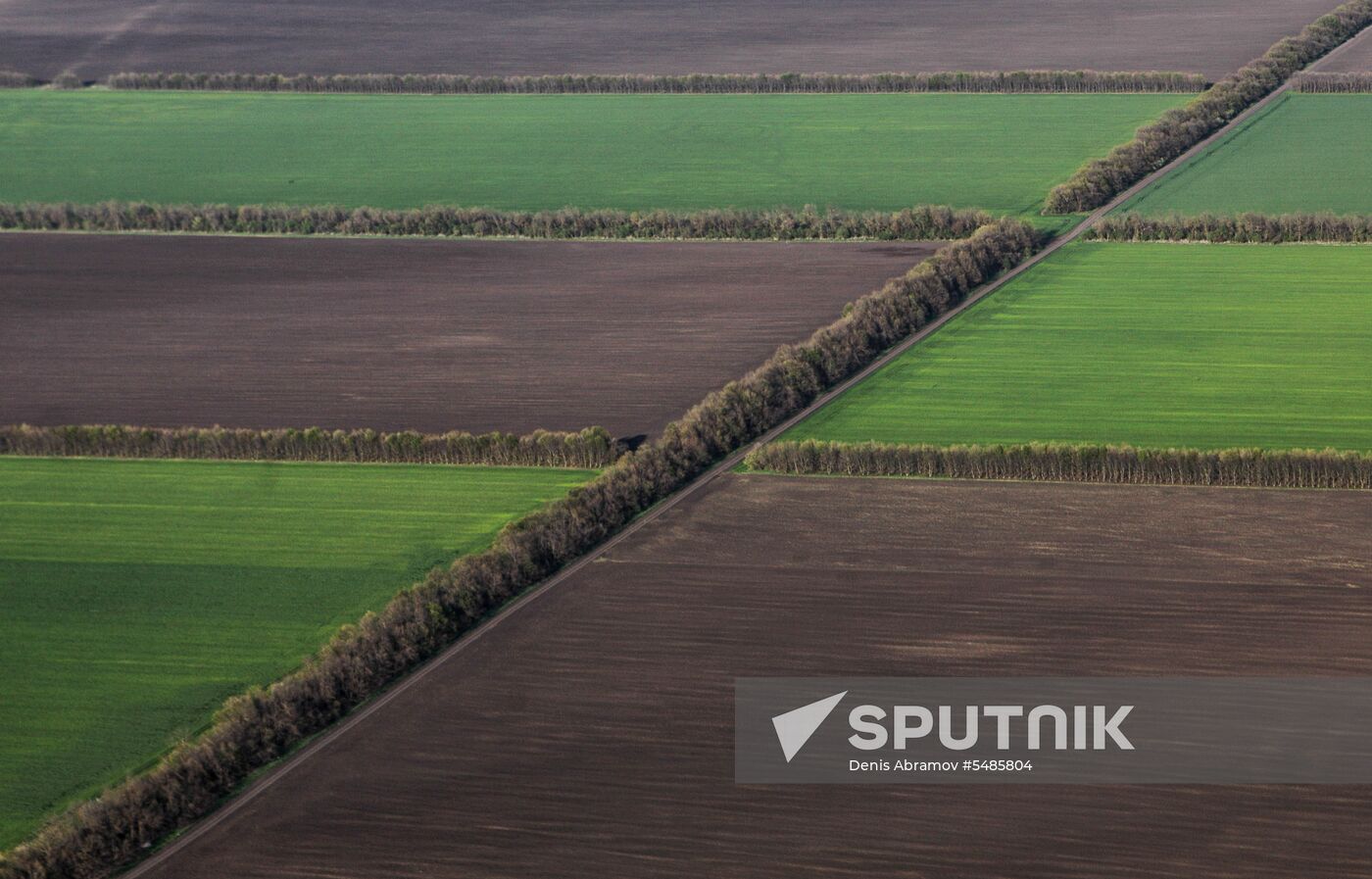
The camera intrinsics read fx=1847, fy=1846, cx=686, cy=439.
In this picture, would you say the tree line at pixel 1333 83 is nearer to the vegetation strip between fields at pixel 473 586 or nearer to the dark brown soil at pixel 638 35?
the dark brown soil at pixel 638 35

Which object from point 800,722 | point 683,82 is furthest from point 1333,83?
point 800,722

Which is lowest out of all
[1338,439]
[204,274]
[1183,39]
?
[1338,439]

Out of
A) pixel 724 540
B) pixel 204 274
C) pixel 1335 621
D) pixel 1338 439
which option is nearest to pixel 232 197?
pixel 204 274

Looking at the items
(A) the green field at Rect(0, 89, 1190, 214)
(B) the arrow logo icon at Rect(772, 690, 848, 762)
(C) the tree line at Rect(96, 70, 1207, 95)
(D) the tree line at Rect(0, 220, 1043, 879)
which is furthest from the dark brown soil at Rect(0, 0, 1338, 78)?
(B) the arrow logo icon at Rect(772, 690, 848, 762)

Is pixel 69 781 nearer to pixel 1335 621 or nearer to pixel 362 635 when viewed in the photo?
pixel 362 635

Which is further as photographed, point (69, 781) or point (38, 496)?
point (38, 496)

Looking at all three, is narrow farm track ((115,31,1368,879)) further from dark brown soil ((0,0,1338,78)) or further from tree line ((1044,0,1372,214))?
dark brown soil ((0,0,1338,78))

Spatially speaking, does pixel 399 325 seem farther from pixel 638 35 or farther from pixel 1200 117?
pixel 638 35
